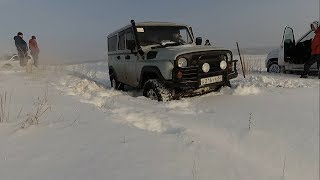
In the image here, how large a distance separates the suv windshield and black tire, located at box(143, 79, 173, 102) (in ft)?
4.12

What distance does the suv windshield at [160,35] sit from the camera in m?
8.02

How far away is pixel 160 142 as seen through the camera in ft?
11.3

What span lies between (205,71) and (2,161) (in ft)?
15.4

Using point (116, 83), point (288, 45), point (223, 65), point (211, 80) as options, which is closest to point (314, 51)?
point (288, 45)

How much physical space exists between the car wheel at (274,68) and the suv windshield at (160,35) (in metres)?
5.68

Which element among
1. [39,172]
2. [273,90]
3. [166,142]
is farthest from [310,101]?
[39,172]

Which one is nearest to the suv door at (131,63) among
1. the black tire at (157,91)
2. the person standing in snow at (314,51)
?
the black tire at (157,91)

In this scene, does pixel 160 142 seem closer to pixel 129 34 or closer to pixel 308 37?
pixel 129 34

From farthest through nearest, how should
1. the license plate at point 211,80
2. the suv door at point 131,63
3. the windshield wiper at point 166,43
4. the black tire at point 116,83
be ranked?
→ the black tire at point 116,83 → the suv door at point 131,63 → the windshield wiper at point 166,43 → the license plate at point 211,80

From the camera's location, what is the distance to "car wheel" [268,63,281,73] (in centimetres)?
1282

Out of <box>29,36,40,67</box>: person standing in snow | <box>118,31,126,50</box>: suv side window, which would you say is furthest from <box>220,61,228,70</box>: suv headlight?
<box>29,36,40,67</box>: person standing in snow

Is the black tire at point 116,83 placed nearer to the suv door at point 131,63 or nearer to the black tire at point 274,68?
the suv door at point 131,63

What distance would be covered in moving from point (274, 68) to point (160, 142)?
34.9 feet

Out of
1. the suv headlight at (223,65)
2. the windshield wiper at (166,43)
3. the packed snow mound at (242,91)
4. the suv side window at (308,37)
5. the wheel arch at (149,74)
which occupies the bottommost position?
the packed snow mound at (242,91)
